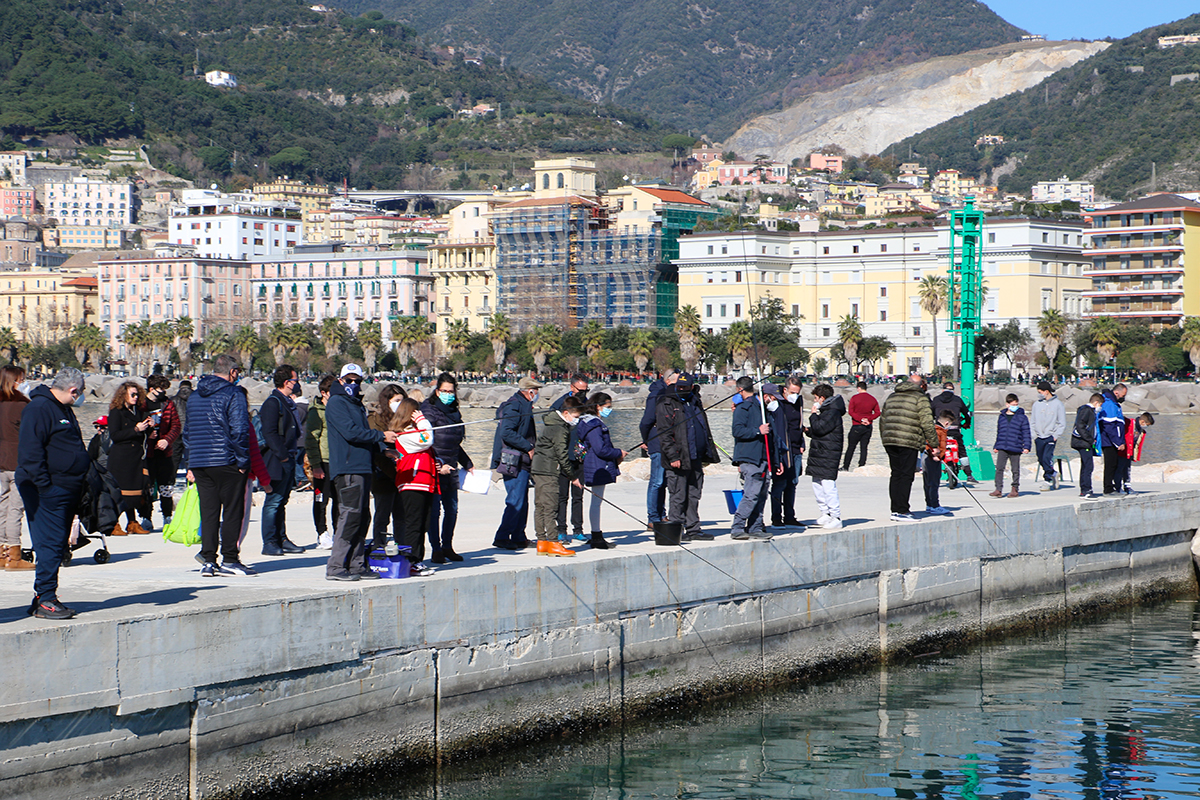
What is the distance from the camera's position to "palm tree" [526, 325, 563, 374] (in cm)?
11781

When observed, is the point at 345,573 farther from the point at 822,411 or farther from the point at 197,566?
the point at 822,411

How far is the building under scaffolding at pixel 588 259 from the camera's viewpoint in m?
130

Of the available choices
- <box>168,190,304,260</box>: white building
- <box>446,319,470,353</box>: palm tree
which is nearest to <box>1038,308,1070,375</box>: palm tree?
<box>446,319,470,353</box>: palm tree

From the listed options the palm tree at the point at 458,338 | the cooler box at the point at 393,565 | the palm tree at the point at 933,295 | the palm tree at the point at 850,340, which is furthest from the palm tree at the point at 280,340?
the cooler box at the point at 393,565

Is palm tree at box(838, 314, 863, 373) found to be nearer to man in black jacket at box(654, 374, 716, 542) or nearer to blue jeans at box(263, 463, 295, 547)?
man in black jacket at box(654, 374, 716, 542)

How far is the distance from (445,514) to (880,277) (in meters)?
113

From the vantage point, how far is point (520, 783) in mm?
11438

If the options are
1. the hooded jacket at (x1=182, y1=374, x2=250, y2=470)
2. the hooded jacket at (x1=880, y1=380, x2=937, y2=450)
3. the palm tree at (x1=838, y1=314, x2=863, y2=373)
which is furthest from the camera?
the palm tree at (x1=838, y1=314, x2=863, y2=373)

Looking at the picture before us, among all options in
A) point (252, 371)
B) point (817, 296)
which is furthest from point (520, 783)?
point (252, 371)

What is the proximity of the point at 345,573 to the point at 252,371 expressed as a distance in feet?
408

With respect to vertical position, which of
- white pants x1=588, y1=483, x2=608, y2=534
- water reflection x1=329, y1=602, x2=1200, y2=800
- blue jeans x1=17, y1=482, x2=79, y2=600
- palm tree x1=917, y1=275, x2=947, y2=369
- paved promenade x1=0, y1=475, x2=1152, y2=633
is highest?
palm tree x1=917, y1=275, x2=947, y2=369

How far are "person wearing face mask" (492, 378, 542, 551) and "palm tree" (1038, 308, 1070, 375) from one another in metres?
99.3

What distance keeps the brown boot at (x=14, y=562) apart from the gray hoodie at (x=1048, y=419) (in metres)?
13.5

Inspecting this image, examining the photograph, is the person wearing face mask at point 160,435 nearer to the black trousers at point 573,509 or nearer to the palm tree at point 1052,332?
the black trousers at point 573,509
